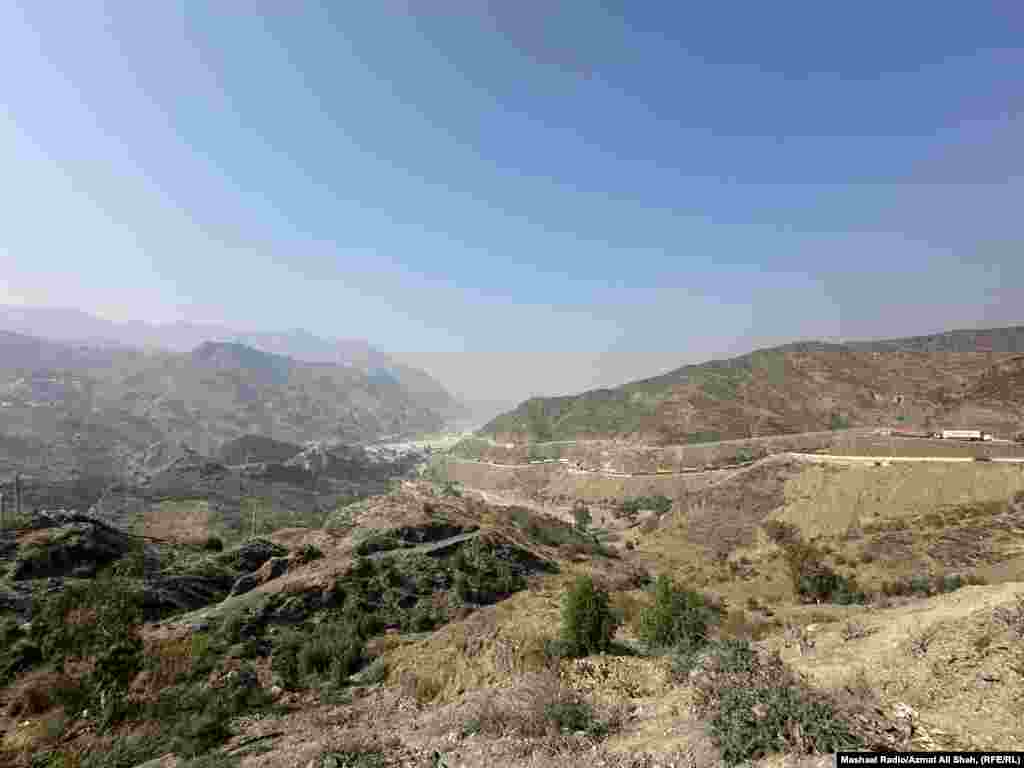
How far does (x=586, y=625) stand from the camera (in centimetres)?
1633

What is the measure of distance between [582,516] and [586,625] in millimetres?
61175

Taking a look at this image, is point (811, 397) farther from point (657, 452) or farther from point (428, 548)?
point (428, 548)

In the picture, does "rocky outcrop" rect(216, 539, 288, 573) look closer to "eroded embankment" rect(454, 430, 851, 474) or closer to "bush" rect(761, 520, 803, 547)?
"bush" rect(761, 520, 803, 547)

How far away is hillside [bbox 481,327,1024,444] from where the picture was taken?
84.0m

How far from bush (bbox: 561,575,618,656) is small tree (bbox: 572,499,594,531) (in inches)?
2127

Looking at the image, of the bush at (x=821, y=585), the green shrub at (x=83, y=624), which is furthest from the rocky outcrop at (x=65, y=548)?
the bush at (x=821, y=585)

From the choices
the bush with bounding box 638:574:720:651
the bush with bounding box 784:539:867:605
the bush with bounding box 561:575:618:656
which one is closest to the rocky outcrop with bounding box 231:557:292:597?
the bush with bounding box 561:575:618:656

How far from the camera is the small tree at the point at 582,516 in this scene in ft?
237

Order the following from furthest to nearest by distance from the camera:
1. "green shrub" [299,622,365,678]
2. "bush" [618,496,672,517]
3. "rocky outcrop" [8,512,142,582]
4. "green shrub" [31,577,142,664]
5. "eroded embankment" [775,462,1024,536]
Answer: "bush" [618,496,672,517], "eroded embankment" [775,462,1024,536], "rocky outcrop" [8,512,142,582], "green shrub" [299,622,365,678], "green shrub" [31,577,142,664]

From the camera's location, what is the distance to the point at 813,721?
22.9ft

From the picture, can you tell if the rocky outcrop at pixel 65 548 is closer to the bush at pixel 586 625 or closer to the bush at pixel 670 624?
the bush at pixel 586 625

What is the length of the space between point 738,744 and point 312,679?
632 inches

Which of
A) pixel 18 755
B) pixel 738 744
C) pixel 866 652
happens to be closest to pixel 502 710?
pixel 738 744

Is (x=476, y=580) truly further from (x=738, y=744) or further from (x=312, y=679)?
(x=738, y=744)
